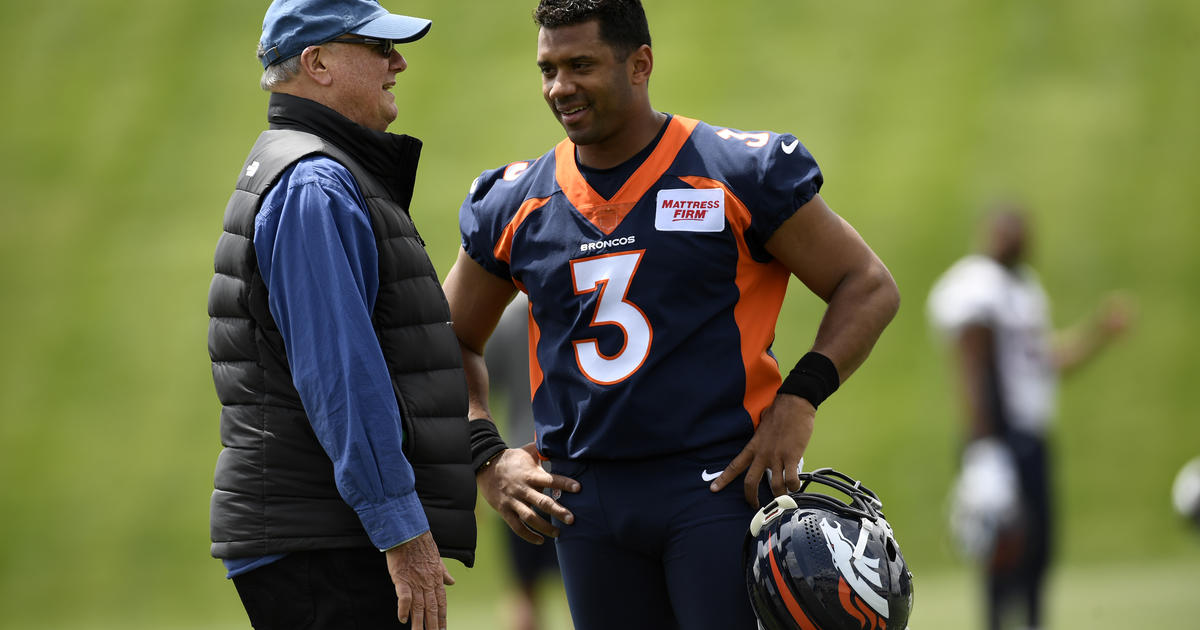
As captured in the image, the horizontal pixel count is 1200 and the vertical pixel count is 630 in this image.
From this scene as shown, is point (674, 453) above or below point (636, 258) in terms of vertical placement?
below

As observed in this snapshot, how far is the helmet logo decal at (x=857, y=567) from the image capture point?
2428 mm

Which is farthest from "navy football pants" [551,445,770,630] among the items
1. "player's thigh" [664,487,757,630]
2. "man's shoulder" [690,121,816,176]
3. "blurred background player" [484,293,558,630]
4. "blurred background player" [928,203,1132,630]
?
"blurred background player" [928,203,1132,630]

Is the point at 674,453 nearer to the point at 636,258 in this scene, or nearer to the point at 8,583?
the point at 636,258

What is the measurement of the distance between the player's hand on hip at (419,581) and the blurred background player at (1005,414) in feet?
12.6

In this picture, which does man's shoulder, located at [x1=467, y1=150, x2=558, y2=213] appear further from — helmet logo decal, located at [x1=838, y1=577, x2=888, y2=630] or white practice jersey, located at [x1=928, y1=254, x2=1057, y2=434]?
white practice jersey, located at [x1=928, y1=254, x2=1057, y2=434]

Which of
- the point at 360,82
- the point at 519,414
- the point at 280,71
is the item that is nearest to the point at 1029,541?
the point at 519,414

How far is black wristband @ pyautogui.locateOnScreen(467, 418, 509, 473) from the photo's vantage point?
2879 millimetres

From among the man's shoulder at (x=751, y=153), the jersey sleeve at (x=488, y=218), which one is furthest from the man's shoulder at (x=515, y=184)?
the man's shoulder at (x=751, y=153)

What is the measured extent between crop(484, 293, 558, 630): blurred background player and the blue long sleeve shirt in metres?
3.29

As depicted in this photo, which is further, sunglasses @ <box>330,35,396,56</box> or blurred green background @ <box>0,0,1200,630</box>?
blurred green background @ <box>0,0,1200,630</box>

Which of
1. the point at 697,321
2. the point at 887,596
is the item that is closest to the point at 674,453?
the point at 697,321

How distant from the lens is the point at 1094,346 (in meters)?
6.19

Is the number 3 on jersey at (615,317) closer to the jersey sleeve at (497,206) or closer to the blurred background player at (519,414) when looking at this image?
the jersey sleeve at (497,206)

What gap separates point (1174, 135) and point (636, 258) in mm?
8164
